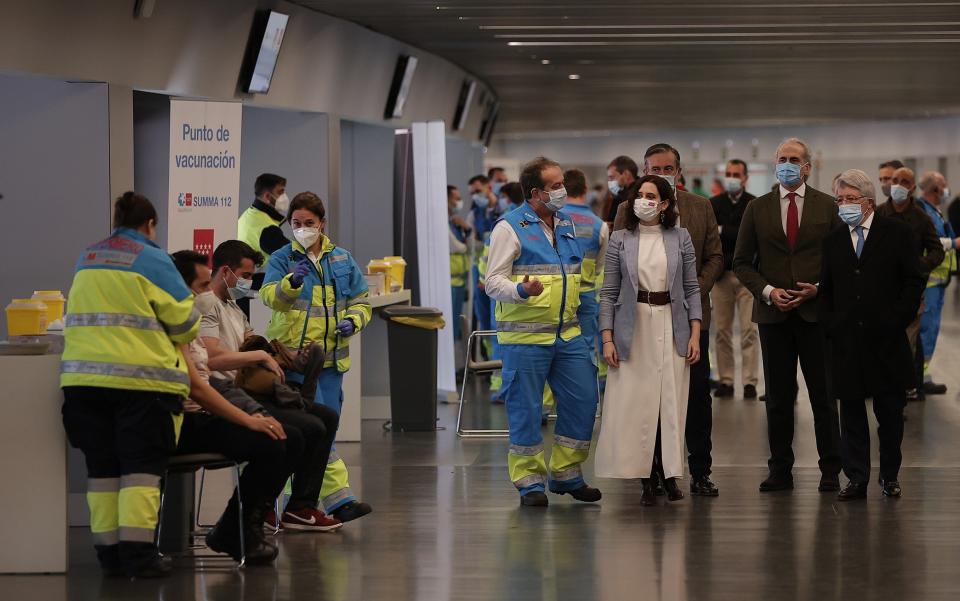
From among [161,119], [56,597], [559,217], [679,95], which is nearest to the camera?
[56,597]

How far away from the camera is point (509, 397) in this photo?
658 cm

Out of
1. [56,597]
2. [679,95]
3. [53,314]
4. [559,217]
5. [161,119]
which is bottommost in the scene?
[56,597]

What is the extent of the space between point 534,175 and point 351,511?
5.93 ft

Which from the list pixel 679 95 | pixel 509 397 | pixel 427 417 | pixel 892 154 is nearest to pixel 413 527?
pixel 509 397

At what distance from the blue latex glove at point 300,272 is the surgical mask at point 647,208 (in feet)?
5.09

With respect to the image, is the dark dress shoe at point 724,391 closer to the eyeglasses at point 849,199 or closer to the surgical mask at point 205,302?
the eyeglasses at point 849,199

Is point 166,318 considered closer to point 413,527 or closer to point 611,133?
point 413,527

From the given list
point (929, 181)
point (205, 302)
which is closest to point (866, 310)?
point (205, 302)

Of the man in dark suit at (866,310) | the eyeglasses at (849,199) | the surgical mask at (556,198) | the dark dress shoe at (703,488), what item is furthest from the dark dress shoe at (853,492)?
the surgical mask at (556,198)

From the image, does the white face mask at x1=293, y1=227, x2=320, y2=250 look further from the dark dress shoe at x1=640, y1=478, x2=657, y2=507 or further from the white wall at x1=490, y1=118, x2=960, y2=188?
the white wall at x1=490, y1=118, x2=960, y2=188

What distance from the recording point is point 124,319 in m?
5.05

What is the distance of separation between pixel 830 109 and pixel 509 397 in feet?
65.3

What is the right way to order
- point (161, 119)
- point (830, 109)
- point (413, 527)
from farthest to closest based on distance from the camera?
point (830, 109) → point (161, 119) → point (413, 527)

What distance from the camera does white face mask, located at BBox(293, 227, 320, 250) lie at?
6199 mm
